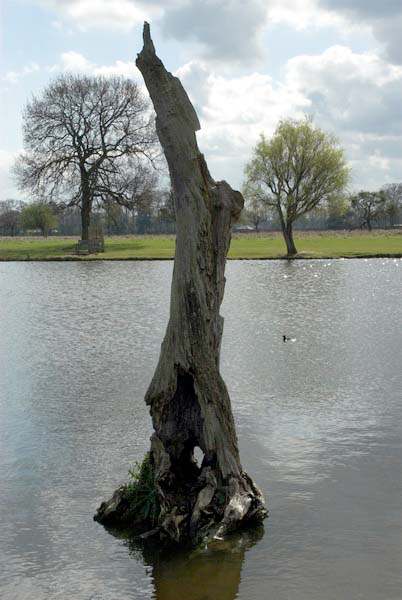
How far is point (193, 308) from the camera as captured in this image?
29.0ft

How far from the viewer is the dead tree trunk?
876 centimetres

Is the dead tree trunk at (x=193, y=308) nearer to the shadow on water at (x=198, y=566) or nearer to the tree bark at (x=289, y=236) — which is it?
the shadow on water at (x=198, y=566)

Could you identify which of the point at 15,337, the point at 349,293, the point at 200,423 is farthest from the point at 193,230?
the point at 349,293

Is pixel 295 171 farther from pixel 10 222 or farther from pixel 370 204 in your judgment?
pixel 10 222

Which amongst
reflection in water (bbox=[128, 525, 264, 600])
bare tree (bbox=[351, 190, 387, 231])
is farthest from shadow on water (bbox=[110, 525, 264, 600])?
bare tree (bbox=[351, 190, 387, 231])

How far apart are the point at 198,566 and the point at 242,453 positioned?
364 cm

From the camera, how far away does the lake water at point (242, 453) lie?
7699 millimetres

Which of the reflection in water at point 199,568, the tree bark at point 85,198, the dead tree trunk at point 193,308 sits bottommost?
the reflection in water at point 199,568

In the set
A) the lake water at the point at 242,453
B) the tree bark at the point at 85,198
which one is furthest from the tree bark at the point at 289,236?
the lake water at the point at 242,453

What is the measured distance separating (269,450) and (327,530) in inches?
112

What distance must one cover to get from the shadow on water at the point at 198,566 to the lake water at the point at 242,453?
0.02m

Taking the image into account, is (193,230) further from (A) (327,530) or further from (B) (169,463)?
(A) (327,530)

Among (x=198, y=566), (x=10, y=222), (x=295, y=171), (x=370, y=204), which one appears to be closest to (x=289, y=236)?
(x=295, y=171)

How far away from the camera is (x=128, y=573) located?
783 centimetres
